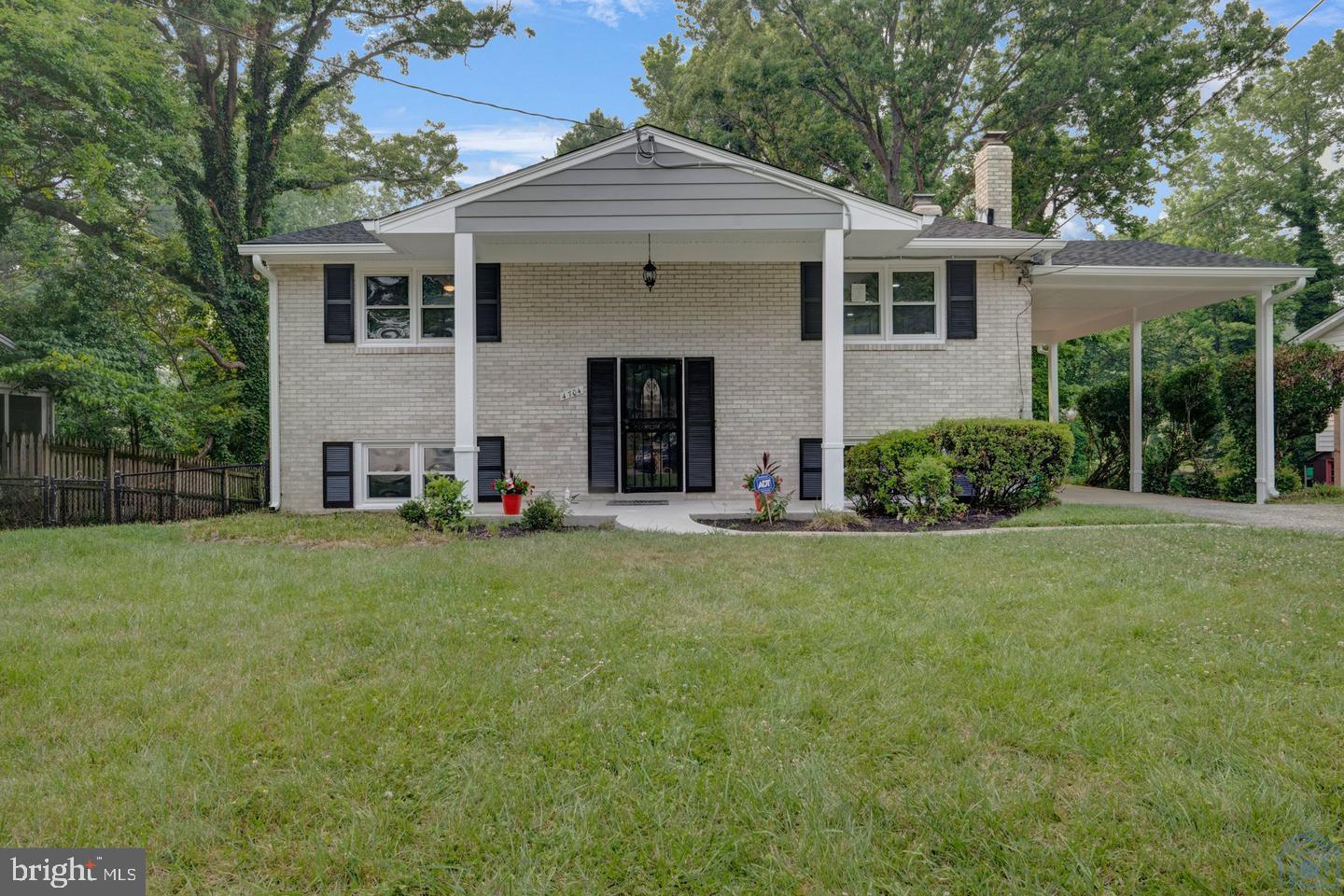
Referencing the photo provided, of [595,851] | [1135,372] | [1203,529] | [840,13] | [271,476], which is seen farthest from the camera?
[840,13]

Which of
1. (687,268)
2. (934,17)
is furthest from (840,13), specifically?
(687,268)

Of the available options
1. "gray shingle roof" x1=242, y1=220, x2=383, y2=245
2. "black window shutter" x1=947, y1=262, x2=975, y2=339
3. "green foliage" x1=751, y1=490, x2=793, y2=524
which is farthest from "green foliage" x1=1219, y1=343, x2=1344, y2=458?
"gray shingle roof" x1=242, y1=220, x2=383, y2=245

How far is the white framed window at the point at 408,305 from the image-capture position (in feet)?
33.8

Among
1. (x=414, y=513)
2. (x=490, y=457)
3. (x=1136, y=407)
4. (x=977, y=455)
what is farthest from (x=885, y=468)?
(x=1136, y=407)

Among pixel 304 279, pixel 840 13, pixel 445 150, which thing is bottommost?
pixel 304 279

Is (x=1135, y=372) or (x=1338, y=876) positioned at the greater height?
(x=1135, y=372)

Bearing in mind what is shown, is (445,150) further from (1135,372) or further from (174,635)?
(174,635)

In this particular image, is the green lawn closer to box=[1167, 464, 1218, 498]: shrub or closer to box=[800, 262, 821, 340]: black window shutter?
box=[800, 262, 821, 340]: black window shutter

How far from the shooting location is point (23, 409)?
551 inches

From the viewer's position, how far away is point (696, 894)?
5.77 feet

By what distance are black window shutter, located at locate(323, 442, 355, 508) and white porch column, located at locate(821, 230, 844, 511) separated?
696 cm

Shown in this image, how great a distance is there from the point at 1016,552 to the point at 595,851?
4.87 m

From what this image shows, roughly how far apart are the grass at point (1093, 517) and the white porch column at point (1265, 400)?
10.8 ft

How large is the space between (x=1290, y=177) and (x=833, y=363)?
80.4ft
